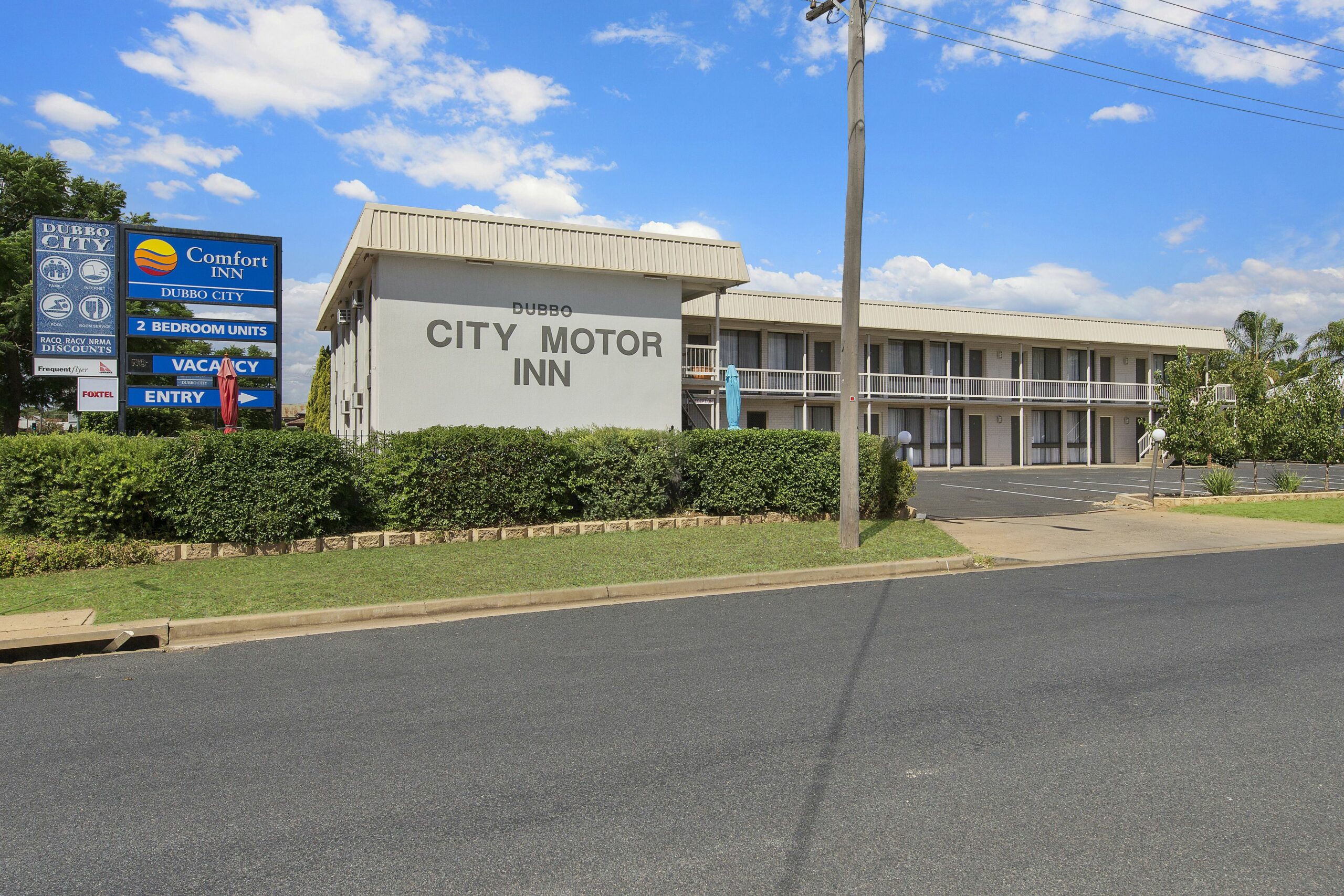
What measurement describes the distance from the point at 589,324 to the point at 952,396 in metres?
20.2

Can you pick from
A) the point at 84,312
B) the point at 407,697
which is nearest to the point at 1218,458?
the point at 407,697

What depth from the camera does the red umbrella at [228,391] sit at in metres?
13.7

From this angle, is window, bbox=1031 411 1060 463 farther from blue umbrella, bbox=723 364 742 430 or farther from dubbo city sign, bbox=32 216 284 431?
dubbo city sign, bbox=32 216 284 431

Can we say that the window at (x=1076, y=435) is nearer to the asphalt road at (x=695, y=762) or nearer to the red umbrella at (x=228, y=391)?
the asphalt road at (x=695, y=762)

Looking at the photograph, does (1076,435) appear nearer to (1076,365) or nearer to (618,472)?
(1076,365)

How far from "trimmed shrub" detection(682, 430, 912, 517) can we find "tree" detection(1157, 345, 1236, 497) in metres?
9.06

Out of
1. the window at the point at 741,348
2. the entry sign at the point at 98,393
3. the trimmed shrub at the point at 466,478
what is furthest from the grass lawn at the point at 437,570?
the window at the point at 741,348

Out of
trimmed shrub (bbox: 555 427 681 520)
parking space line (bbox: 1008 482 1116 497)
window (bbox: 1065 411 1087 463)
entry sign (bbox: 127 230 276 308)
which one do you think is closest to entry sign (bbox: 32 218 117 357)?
entry sign (bbox: 127 230 276 308)

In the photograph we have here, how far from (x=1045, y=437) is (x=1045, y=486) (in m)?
14.5

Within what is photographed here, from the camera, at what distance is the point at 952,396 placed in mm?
34938

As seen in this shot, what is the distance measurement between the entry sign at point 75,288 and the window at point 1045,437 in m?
34.4

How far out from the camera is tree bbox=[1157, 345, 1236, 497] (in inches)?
771

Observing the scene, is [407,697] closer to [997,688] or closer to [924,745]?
[924,745]

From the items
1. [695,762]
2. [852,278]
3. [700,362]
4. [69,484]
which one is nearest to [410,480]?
[69,484]
